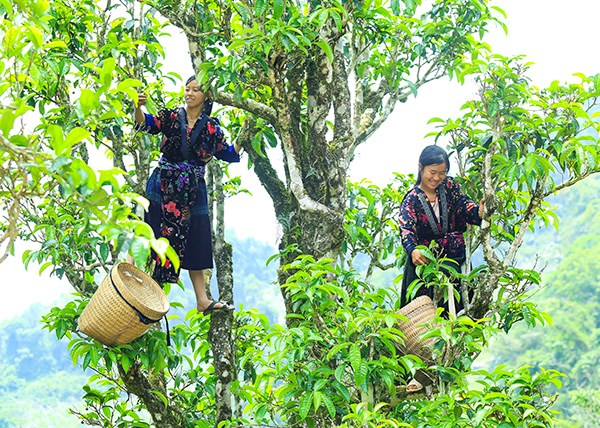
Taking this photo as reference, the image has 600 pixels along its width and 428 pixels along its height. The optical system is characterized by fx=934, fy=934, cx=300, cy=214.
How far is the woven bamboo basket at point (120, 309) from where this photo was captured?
3697 mm

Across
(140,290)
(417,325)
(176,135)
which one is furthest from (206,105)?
(417,325)

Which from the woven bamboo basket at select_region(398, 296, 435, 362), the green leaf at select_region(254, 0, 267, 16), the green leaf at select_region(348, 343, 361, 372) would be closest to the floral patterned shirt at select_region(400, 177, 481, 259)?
the woven bamboo basket at select_region(398, 296, 435, 362)

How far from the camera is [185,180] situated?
167 inches

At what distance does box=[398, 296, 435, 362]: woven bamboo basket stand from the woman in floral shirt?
0.20 metres

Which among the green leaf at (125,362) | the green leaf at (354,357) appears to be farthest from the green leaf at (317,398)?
the green leaf at (125,362)

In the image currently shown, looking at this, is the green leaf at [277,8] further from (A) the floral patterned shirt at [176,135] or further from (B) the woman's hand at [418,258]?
(B) the woman's hand at [418,258]

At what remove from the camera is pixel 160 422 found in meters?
4.38

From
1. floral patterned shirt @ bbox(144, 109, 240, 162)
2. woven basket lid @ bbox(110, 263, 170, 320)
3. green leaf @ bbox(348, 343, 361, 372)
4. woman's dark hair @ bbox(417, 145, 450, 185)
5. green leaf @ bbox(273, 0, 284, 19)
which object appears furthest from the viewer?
floral patterned shirt @ bbox(144, 109, 240, 162)

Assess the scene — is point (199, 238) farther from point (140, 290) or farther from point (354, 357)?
point (354, 357)

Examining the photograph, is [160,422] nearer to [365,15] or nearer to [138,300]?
[138,300]

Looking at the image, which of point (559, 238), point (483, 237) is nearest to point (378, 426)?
point (483, 237)

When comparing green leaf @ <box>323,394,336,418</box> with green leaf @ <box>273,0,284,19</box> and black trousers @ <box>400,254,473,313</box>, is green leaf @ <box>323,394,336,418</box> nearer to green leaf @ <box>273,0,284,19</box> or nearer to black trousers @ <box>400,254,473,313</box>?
black trousers @ <box>400,254,473,313</box>

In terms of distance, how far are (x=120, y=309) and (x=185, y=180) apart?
2.59 feet

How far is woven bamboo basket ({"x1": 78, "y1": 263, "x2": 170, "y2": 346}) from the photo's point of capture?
12.1 feet
